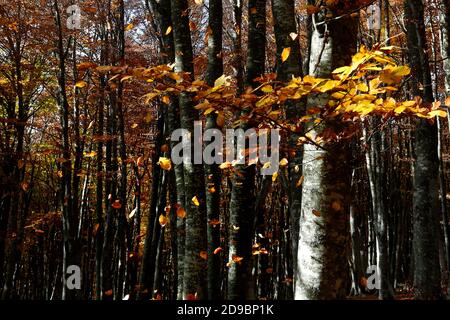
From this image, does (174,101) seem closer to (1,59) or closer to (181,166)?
(181,166)

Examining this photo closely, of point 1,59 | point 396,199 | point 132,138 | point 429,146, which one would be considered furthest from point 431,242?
point 396,199

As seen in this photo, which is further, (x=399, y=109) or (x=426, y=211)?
(x=426, y=211)

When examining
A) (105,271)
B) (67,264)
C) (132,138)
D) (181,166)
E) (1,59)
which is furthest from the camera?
(132,138)

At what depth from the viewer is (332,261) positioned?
211 centimetres

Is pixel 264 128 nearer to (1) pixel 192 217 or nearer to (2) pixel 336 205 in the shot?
(2) pixel 336 205

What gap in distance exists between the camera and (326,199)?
7.00 ft

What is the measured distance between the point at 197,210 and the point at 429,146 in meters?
4.64

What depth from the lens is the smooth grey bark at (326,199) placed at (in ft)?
6.93

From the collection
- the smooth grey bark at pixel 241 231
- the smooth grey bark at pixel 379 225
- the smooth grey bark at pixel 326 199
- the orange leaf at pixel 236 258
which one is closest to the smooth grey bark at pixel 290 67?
the smooth grey bark at pixel 241 231

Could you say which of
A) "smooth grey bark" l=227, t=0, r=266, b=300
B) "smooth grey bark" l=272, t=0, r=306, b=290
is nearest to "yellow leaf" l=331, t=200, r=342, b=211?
"smooth grey bark" l=272, t=0, r=306, b=290

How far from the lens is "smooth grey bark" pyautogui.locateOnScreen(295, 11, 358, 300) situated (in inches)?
83.1

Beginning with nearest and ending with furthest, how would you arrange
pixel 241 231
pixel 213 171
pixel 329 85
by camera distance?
1. pixel 329 85
2. pixel 241 231
3. pixel 213 171

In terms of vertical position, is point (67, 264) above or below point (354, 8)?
below

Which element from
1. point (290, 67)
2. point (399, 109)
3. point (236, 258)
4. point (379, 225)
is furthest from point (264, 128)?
point (379, 225)
